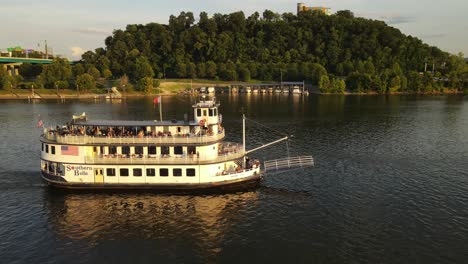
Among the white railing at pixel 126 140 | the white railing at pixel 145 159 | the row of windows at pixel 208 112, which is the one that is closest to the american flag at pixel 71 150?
the white railing at pixel 126 140

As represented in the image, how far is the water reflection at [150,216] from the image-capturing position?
39844mm

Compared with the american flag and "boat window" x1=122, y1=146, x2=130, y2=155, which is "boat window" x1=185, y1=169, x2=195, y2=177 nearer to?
"boat window" x1=122, y1=146, x2=130, y2=155

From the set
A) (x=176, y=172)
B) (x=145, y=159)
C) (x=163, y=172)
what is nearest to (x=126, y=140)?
(x=145, y=159)

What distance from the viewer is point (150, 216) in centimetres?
4412

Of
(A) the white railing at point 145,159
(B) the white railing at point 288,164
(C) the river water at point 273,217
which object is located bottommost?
(C) the river water at point 273,217

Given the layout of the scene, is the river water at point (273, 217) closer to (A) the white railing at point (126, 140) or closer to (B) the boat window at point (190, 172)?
(B) the boat window at point (190, 172)

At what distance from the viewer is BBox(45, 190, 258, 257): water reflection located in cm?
3984

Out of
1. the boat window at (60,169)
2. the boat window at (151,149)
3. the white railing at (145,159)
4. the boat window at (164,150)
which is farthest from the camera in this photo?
the boat window at (60,169)

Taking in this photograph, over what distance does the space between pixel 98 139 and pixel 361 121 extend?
85469 millimetres

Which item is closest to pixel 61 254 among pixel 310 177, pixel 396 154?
pixel 310 177

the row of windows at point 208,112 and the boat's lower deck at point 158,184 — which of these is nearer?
the boat's lower deck at point 158,184

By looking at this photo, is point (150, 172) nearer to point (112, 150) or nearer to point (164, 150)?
point (164, 150)

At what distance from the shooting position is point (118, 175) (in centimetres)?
4962

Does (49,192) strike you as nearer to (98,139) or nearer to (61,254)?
(98,139)
